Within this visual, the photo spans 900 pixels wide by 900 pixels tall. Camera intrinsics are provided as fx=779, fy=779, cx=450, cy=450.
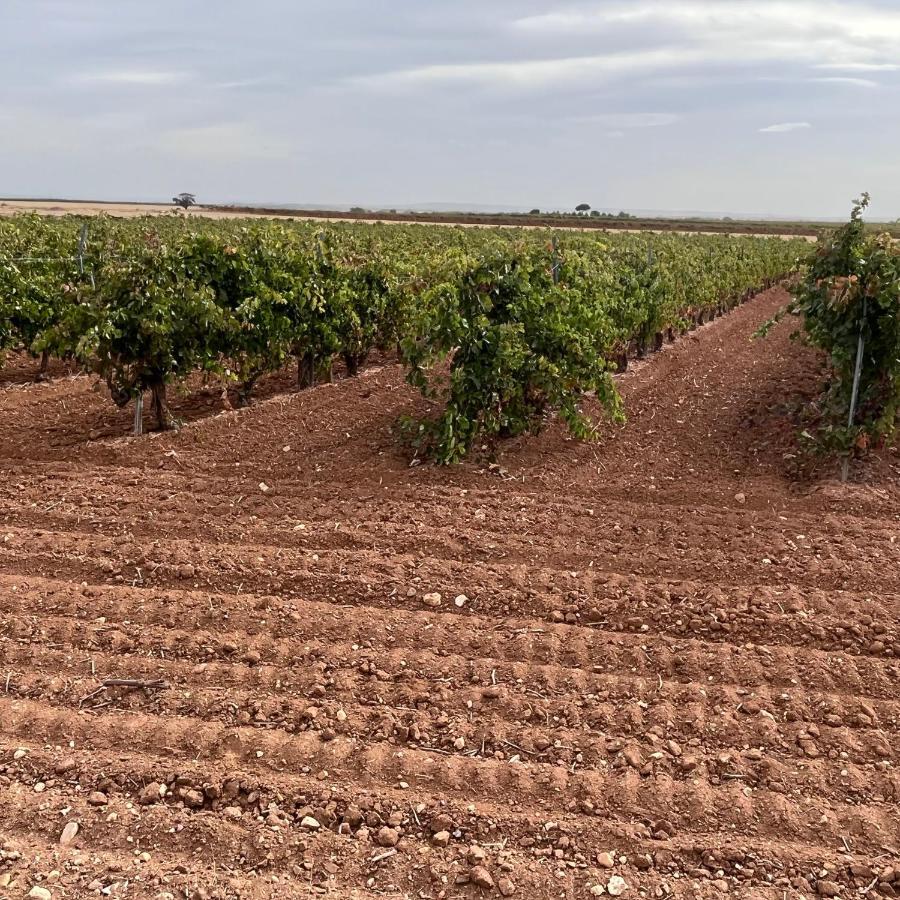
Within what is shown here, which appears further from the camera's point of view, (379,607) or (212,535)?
(212,535)

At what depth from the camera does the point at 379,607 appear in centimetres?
546

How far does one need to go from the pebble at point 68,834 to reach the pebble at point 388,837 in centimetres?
137

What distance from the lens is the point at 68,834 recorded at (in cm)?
349

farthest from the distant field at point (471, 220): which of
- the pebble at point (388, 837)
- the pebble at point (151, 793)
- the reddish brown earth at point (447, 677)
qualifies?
the pebble at point (388, 837)

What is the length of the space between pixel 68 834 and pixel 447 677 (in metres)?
2.08

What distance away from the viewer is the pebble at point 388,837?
11.4 feet

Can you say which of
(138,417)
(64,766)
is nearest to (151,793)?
(64,766)

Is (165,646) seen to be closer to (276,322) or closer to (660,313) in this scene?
(276,322)

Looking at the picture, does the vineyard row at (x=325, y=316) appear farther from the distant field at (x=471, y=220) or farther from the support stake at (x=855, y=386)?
the distant field at (x=471, y=220)

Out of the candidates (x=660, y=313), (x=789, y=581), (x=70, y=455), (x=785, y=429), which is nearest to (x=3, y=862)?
(x=789, y=581)

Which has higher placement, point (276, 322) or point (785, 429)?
point (276, 322)

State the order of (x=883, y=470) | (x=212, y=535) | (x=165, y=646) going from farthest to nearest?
1. (x=883, y=470)
2. (x=212, y=535)
3. (x=165, y=646)

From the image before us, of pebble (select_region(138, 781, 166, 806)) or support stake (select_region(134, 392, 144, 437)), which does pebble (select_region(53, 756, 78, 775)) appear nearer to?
pebble (select_region(138, 781, 166, 806))

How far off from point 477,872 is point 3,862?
204cm
